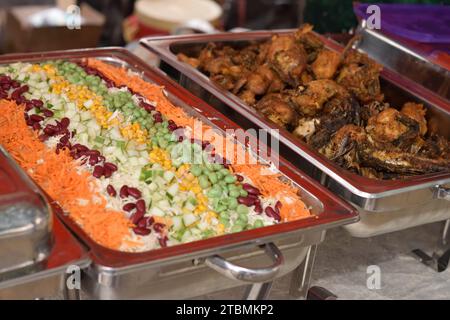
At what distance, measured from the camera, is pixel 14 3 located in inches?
219

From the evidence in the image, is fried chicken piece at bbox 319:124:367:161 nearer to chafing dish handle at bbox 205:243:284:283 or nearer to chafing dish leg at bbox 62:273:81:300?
chafing dish handle at bbox 205:243:284:283

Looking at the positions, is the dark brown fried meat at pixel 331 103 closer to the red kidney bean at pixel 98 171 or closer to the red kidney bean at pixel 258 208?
the red kidney bean at pixel 258 208

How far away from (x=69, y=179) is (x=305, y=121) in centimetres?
93

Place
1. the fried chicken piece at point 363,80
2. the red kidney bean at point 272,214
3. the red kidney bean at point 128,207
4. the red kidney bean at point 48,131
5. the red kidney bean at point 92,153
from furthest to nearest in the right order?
1. the fried chicken piece at point 363,80
2. the red kidney bean at point 48,131
3. the red kidney bean at point 92,153
4. the red kidney bean at point 272,214
5. the red kidney bean at point 128,207

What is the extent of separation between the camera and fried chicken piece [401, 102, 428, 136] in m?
2.62

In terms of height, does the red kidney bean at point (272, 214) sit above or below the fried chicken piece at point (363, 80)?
below

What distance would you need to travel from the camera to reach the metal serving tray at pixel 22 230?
151 cm

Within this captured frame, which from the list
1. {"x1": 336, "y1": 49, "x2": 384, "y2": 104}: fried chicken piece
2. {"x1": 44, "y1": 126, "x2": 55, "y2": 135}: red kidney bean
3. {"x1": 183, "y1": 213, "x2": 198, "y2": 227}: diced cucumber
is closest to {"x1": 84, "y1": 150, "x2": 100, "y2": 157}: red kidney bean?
{"x1": 44, "y1": 126, "x2": 55, "y2": 135}: red kidney bean

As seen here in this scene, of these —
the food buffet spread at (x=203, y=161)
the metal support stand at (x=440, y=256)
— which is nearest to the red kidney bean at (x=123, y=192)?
the food buffet spread at (x=203, y=161)

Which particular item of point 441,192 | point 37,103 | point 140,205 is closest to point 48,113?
point 37,103

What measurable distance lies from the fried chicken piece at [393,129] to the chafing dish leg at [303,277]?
0.51m

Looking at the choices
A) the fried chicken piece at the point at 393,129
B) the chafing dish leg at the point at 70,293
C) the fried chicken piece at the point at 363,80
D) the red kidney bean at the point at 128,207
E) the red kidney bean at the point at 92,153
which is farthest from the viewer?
the fried chicken piece at the point at 363,80

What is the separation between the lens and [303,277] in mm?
2172

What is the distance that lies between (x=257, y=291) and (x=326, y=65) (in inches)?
46.5
